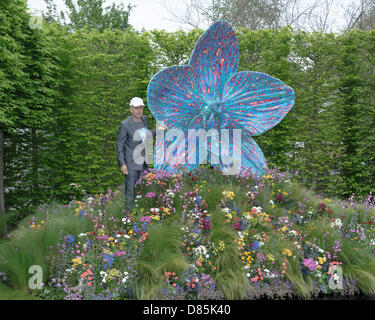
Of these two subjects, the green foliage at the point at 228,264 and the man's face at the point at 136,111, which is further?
the man's face at the point at 136,111

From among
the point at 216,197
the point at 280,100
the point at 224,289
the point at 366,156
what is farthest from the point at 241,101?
the point at 366,156

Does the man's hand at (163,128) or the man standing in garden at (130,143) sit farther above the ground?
the man's hand at (163,128)

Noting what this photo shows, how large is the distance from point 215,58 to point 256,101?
1.21 m

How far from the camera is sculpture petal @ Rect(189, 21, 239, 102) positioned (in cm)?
551

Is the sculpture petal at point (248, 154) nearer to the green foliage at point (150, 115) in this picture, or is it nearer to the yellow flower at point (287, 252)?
the green foliage at point (150, 115)

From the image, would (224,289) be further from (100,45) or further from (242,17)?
(242,17)

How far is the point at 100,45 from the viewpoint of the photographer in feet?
25.3

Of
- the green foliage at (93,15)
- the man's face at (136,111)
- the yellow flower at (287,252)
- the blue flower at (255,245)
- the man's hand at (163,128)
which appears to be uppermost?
the green foliage at (93,15)

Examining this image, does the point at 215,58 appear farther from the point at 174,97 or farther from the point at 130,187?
the point at 130,187

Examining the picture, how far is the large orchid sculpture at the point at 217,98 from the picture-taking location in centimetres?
551

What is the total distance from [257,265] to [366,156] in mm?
6103

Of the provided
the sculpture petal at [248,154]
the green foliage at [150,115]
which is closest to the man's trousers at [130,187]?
the sculpture petal at [248,154]

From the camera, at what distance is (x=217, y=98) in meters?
5.78

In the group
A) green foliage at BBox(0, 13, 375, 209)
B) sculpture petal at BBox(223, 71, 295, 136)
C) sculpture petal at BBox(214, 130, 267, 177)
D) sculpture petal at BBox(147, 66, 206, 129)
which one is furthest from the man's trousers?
green foliage at BBox(0, 13, 375, 209)
